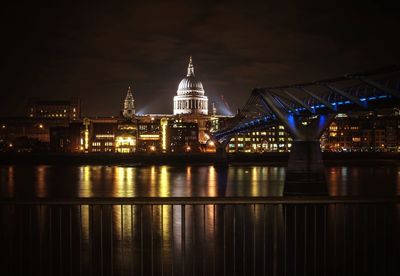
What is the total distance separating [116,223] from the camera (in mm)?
30172

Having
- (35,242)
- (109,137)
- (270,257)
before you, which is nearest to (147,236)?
(35,242)

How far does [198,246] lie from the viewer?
22328 millimetres

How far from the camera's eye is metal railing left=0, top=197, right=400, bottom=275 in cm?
888

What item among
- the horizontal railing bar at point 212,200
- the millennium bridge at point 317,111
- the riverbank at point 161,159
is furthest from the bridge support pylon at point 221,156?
the horizontal railing bar at point 212,200

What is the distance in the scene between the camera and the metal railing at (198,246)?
29.1ft

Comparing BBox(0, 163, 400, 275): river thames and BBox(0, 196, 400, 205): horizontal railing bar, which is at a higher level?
BBox(0, 196, 400, 205): horizontal railing bar

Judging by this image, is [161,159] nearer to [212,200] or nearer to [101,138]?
[101,138]

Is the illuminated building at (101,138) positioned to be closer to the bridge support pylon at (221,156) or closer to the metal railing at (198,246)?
the bridge support pylon at (221,156)

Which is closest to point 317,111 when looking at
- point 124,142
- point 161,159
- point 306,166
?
point 306,166

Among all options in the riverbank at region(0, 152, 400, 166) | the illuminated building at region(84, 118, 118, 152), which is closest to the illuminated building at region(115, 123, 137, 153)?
the illuminated building at region(84, 118, 118, 152)

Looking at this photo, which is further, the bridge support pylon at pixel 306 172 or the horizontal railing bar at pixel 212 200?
the bridge support pylon at pixel 306 172

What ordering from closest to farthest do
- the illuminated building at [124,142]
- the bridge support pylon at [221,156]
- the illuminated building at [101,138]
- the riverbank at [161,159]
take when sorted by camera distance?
the bridge support pylon at [221,156], the riverbank at [161,159], the illuminated building at [124,142], the illuminated building at [101,138]

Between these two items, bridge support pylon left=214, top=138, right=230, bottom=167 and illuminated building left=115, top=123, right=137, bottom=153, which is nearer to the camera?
bridge support pylon left=214, top=138, right=230, bottom=167

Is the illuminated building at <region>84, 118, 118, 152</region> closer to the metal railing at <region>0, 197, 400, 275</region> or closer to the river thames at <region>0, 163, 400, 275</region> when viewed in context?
the river thames at <region>0, 163, 400, 275</region>
